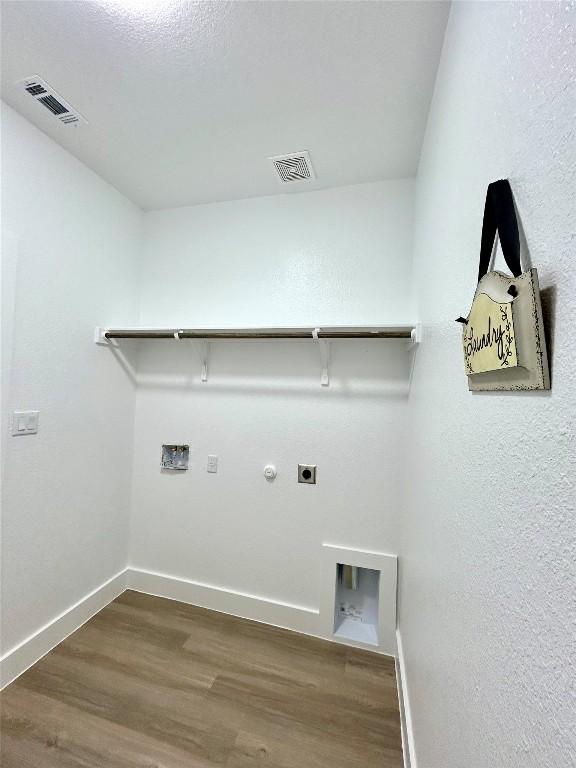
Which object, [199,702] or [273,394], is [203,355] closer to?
[273,394]

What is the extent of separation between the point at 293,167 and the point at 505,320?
72.2 inches

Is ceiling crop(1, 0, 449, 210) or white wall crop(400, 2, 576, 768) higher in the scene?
ceiling crop(1, 0, 449, 210)

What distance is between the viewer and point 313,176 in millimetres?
1939

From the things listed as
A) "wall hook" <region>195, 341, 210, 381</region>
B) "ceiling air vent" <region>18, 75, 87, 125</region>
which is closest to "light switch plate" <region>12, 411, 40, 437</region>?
"wall hook" <region>195, 341, 210, 381</region>

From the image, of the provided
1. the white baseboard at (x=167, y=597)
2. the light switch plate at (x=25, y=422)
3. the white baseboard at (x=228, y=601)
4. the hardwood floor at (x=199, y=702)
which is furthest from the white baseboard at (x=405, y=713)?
the light switch plate at (x=25, y=422)

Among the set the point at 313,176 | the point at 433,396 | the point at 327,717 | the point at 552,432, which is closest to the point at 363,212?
the point at 313,176

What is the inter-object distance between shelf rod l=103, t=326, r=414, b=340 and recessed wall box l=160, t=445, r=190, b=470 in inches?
30.5

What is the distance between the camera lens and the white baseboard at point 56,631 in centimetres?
157

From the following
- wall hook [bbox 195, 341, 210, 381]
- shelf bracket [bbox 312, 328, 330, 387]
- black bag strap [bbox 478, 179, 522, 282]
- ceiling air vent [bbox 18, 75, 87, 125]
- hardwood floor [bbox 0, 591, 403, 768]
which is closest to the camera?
black bag strap [bbox 478, 179, 522, 282]

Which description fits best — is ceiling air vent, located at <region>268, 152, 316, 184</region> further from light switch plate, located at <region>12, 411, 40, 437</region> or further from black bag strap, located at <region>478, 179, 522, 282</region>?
light switch plate, located at <region>12, 411, 40, 437</region>

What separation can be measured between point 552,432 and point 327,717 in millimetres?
1783

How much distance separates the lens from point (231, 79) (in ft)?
4.44

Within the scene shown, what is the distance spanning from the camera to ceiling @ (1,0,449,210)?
3.73ft

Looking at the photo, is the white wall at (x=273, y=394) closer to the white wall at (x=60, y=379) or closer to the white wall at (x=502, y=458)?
the white wall at (x=60, y=379)
